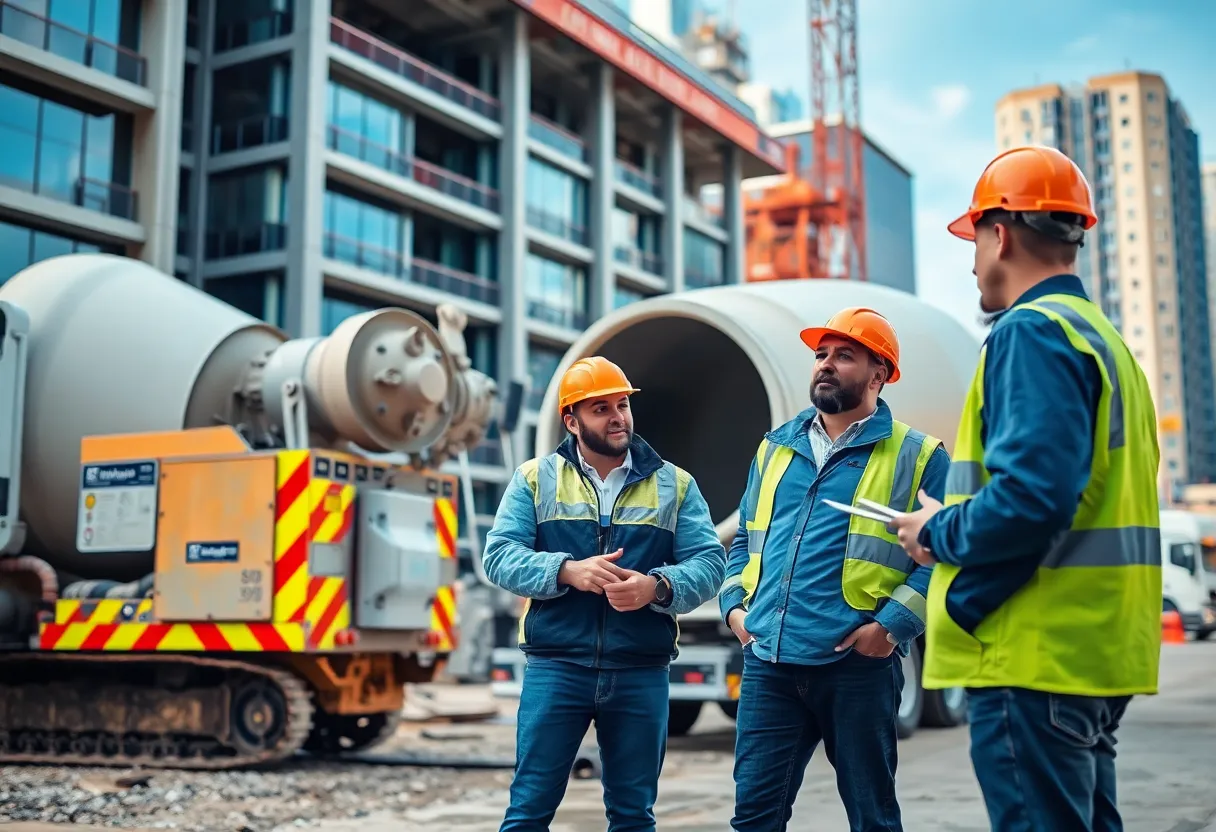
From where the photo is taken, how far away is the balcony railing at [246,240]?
3322 cm

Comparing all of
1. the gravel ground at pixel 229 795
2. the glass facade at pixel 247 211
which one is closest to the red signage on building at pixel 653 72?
the glass facade at pixel 247 211

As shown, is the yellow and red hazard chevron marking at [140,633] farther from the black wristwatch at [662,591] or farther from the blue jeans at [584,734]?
the black wristwatch at [662,591]

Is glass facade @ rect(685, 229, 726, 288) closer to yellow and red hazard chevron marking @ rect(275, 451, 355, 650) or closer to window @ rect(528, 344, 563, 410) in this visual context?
window @ rect(528, 344, 563, 410)

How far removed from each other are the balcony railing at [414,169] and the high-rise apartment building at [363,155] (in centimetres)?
6

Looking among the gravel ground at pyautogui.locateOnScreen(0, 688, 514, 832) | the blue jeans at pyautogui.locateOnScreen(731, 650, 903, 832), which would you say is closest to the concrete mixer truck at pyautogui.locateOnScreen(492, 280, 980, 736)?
the gravel ground at pyautogui.locateOnScreen(0, 688, 514, 832)

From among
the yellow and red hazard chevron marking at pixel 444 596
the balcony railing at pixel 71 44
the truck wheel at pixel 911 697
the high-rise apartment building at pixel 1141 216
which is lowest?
the truck wheel at pixel 911 697

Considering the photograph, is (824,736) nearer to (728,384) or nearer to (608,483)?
(608,483)

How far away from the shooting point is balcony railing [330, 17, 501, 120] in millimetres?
35312

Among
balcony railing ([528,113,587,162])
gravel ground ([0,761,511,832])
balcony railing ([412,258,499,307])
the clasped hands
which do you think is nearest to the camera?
the clasped hands

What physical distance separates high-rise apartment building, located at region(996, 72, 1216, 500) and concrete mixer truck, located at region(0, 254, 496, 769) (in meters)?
114

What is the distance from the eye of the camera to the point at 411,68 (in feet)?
124

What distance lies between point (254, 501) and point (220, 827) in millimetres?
2750

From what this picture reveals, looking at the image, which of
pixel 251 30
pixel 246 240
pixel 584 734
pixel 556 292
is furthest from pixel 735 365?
pixel 556 292

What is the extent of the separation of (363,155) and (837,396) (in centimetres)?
3305
